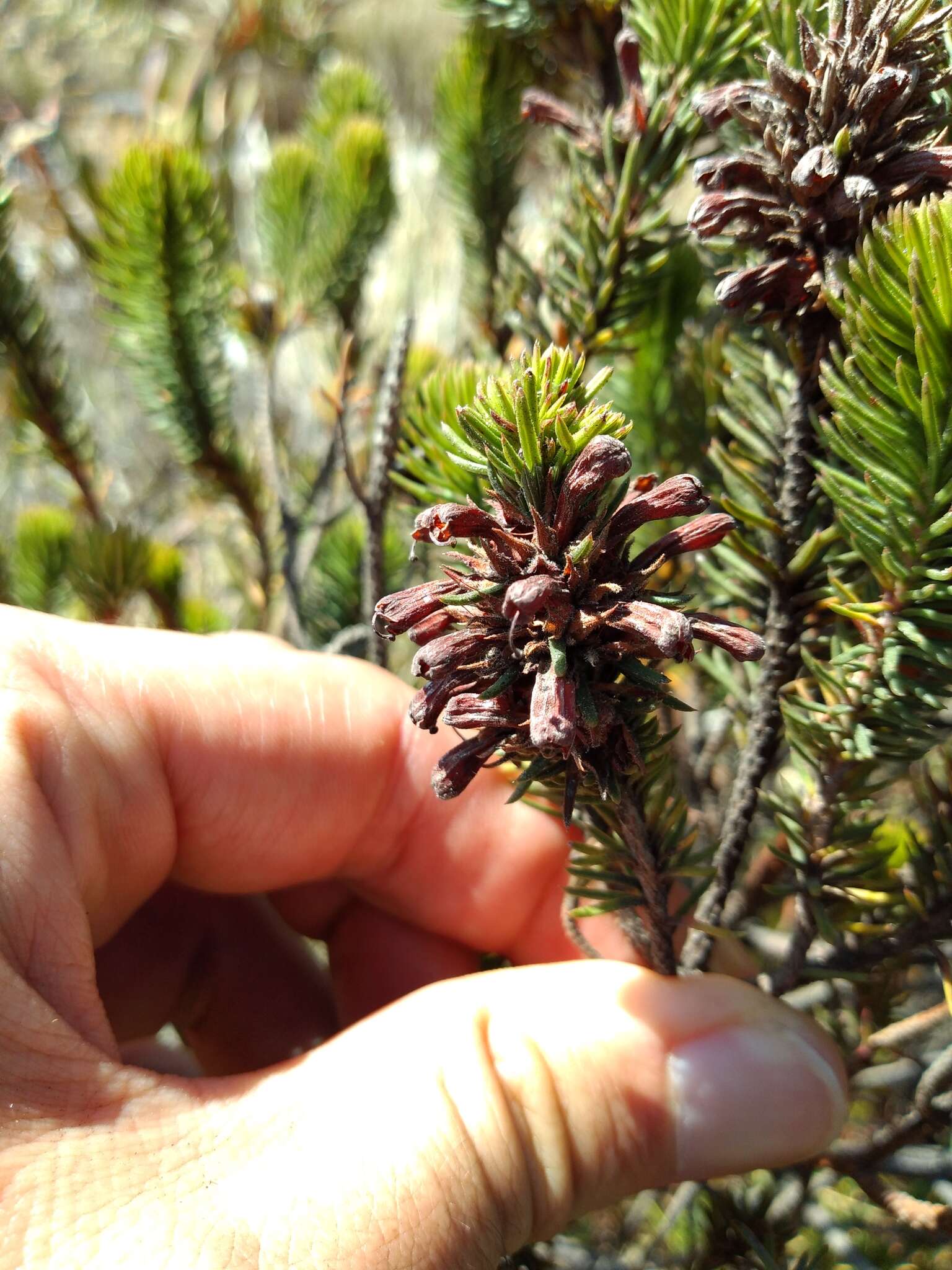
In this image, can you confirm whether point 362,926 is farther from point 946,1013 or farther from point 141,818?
point 946,1013

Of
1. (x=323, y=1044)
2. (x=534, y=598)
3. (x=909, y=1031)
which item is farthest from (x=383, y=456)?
(x=909, y=1031)

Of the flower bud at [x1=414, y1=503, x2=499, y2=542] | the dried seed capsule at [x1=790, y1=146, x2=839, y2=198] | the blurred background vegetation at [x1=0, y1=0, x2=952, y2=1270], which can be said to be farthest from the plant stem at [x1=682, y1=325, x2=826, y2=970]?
the flower bud at [x1=414, y1=503, x2=499, y2=542]

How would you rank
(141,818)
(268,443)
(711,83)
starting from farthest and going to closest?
(268,443) → (141,818) → (711,83)

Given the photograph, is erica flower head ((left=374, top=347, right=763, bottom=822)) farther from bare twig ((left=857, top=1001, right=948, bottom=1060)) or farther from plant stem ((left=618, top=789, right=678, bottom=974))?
bare twig ((left=857, top=1001, right=948, bottom=1060))

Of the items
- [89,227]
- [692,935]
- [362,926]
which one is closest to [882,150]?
[692,935]

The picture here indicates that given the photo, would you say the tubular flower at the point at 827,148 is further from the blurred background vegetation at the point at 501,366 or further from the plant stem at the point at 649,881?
the plant stem at the point at 649,881

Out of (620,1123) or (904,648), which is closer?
(904,648)

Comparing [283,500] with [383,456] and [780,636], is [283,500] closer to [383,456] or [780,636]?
[383,456]
